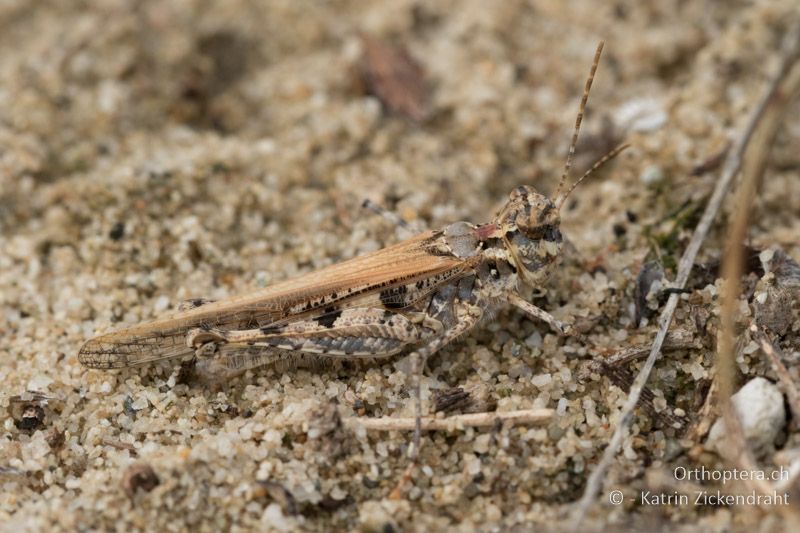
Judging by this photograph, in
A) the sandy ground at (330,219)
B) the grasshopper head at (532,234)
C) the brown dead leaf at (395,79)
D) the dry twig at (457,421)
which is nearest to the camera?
the sandy ground at (330,219)

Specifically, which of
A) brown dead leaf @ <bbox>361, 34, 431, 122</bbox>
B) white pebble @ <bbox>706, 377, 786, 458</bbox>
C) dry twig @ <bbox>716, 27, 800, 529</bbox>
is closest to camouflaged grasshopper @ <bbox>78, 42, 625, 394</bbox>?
dry twig @ <bbox>716, 27, 800, 529</bbox>

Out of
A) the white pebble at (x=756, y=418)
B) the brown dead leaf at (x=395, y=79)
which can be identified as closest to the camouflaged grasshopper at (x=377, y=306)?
the white pebble at (x=756, y=418)

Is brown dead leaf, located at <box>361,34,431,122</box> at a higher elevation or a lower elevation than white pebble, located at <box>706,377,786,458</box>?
higher

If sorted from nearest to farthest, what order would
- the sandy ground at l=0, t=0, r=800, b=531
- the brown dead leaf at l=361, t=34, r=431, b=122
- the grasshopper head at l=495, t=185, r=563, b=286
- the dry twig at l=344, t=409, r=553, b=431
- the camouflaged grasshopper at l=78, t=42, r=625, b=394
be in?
1. the sandy ground at l=0, t=0, r=800, b=531
2. the dry twig at l=344, t=409, r=553, b=431
3. the camouflaged grasshopper at l=78, t=42, r=625, b=394
4. the grasshopper head at l=495, t=185, r=563, b=286
5. the brown dead leaf at l=361, t=34, r=431, b=122

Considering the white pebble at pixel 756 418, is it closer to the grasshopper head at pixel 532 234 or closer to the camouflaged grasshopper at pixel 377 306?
the camouflaged grasshopper at pixel 377 306

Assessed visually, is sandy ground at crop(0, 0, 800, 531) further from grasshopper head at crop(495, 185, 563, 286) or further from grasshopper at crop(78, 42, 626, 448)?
grasshopper head at crop(495, 185, 563, 286)

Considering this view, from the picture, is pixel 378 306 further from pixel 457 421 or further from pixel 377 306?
pixel 457 421

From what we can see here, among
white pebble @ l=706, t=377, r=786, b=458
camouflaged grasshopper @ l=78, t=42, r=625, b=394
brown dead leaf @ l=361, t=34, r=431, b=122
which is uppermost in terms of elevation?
brown dead leaf @ l=361, t=34, r=431, b=122

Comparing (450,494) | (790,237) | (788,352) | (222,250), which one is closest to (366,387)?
(450,494)

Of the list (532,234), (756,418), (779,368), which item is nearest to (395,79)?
(532,234)
